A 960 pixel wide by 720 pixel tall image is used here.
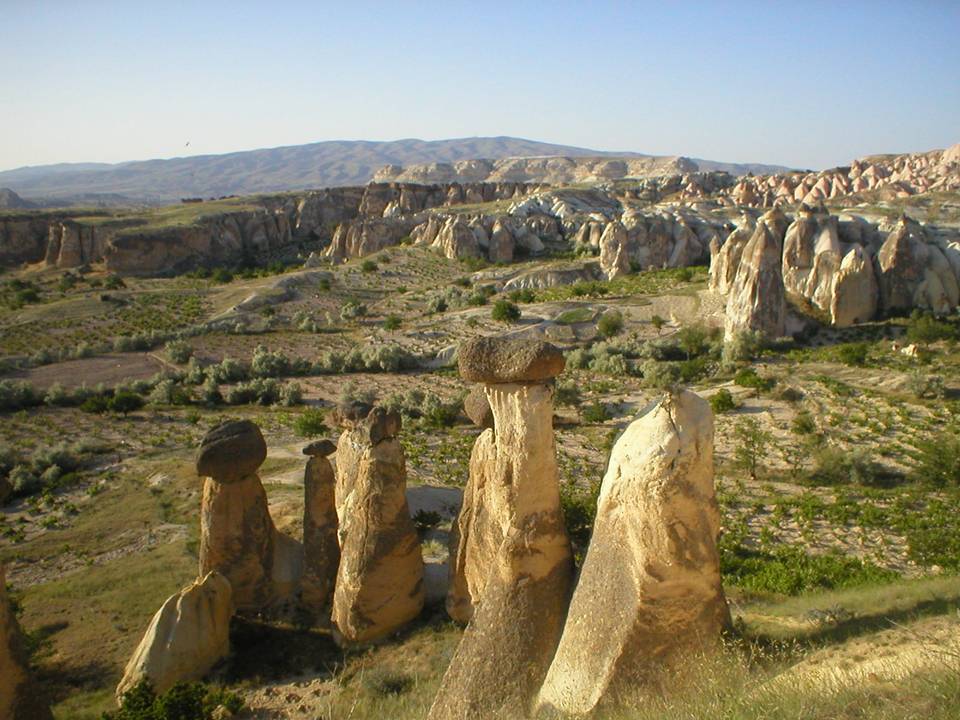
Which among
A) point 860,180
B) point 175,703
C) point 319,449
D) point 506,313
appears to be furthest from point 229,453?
point 860,180

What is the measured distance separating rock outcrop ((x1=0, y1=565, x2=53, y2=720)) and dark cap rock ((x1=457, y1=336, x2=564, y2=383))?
427 centimetres

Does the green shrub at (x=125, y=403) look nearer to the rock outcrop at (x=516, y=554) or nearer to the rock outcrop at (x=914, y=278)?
the rock outcrop at (x=516, y=554)

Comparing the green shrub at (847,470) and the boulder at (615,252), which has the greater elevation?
the boulder at (615,252)

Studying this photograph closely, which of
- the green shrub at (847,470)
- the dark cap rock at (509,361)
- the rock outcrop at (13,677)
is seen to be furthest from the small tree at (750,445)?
the rock outcrop at (13,677)

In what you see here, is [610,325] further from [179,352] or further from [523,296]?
[179,352]

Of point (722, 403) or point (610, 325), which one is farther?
point (610, 325)

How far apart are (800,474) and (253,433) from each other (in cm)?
1086

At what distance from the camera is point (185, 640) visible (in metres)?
7.49

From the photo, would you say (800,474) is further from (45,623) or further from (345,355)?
(345,355)

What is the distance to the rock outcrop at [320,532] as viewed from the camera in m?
8.51

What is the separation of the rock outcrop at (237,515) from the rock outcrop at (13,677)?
101 inches

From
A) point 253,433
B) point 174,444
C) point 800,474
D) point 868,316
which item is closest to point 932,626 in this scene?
point 253,433

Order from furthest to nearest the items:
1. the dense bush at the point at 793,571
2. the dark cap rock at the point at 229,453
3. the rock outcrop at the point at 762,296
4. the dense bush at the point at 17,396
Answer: the rock outcrop at the point at 762,296 → the dense bush at the point at 17,396 → the dense bush at the point at 793,571 → the dark cap rock at the point at 229,453

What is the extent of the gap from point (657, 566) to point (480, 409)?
2582 mm
